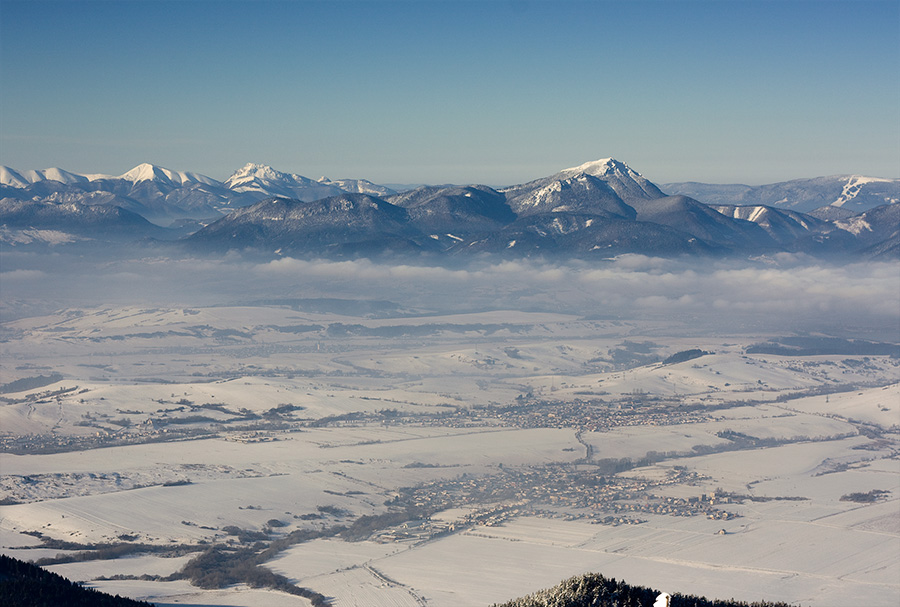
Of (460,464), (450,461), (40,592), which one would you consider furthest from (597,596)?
(450,461)

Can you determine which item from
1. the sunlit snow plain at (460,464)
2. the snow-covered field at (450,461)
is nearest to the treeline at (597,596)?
the sunlit snow plain at (460,464)

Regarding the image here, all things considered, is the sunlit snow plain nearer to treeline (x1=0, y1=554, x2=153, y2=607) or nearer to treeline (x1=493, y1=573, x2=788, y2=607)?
treeline (x1=0, y1=554, x2=153, y2=607)

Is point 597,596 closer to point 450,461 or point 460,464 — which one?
point 460,464

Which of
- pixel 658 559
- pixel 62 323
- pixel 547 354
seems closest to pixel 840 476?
pixel 658 559

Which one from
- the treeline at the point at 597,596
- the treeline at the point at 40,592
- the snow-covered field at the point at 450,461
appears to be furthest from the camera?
the snow-covered field at the point at 450,461

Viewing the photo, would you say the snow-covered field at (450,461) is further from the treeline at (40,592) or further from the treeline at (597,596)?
the treeline at (597,596)
